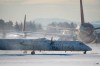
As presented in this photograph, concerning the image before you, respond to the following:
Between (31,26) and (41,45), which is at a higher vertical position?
(31,26)

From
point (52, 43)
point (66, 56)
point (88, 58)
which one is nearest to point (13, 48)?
point (52, 43)

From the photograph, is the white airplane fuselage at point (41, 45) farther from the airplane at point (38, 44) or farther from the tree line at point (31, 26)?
the tree line at point (31, 26)

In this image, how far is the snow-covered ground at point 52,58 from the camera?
89.7 inches

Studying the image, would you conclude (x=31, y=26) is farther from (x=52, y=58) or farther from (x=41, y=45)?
(x=52, y=58)

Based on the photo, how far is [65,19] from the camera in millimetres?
2314

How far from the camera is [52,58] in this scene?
2.30m

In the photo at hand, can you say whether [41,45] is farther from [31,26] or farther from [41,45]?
[31,26]

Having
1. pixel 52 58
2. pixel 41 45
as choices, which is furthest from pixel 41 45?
pixel 52 58

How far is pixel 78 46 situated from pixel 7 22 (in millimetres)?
731

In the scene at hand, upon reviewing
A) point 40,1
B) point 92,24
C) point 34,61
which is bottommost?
point 34,61

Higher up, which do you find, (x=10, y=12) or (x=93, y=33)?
(x=10, y=12)

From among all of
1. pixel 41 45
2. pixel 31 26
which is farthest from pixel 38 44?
pixel 31 26

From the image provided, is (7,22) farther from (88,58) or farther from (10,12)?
(88,58)

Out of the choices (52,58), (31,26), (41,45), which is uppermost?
(31,26)
